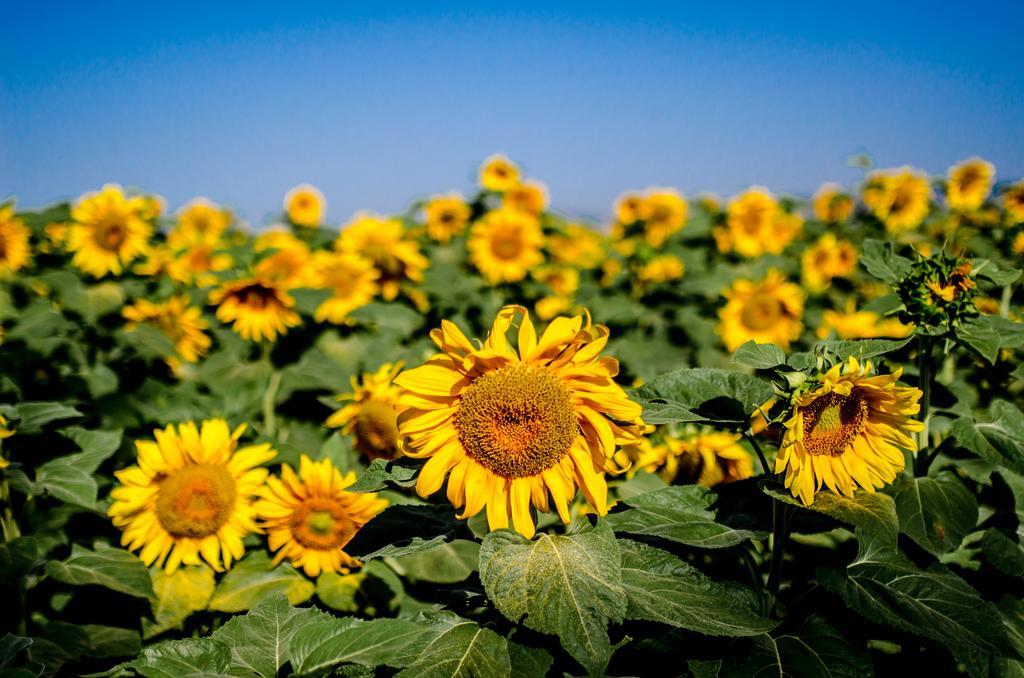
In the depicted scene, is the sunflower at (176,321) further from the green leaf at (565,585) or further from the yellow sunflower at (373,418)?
the green leaf at (565,585)

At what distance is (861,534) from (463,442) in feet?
2.99

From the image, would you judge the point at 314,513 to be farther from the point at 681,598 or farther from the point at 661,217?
the point at 661,217

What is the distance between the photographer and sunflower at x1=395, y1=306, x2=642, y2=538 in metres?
1.53

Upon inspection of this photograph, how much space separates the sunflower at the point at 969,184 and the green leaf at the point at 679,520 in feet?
19.6

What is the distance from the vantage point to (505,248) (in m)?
5.47

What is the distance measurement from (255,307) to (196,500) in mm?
1448

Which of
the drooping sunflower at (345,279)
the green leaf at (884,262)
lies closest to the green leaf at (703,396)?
the green leaf at (884,262)

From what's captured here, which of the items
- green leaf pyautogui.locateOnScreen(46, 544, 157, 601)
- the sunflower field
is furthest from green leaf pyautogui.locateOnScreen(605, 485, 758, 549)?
green leaf pyautogui.locateOnScreen(46, 544, 157, 601)

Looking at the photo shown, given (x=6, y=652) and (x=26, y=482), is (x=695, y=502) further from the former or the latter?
(x=26, y=482)

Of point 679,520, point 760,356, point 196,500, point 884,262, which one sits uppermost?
point 884,262

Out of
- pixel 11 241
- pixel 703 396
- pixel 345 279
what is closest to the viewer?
pixel 703 396

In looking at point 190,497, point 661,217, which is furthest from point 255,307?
point 661,217

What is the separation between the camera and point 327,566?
93.2 inches

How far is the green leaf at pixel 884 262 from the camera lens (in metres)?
2.00
